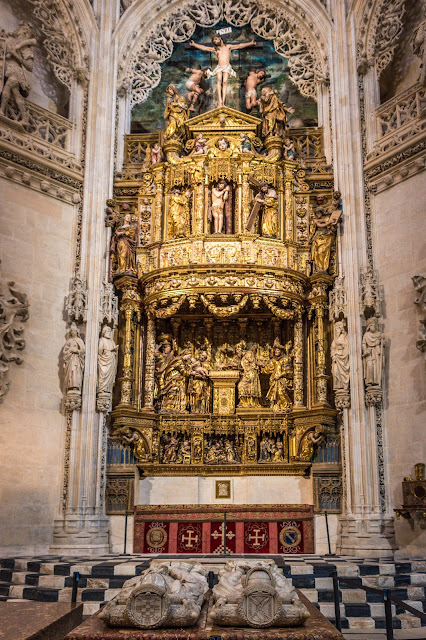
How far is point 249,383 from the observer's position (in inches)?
595

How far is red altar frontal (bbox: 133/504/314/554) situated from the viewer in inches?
521

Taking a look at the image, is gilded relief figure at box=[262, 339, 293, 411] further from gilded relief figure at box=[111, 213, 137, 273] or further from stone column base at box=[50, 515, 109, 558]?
stone column base at box=[50, 515, 109, 558]

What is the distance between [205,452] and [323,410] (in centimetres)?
261

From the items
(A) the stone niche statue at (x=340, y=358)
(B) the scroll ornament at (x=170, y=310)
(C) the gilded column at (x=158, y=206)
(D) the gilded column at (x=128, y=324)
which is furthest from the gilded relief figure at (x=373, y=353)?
(C) the gilded column at (x=158, y=206)

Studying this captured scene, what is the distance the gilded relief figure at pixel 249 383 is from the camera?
15.0 meters

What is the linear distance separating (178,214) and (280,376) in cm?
405

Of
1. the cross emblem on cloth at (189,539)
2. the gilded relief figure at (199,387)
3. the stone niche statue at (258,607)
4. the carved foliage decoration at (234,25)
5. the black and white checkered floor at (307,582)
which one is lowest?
the black and white checkered floor at (307,582)

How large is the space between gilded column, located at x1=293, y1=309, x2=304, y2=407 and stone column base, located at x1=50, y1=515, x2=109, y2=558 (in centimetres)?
457

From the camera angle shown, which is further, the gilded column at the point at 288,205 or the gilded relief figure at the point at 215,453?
the gilded column at the point at 288,205

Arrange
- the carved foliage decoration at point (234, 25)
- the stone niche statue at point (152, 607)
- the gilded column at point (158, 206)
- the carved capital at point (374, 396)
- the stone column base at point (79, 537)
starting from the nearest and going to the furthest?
the stone niche statue at point (152, 607)
the stone column base at point (79, 537)
the carved capital at point (374, 396)
the gilded column at point (158, 206)
the carved foliage decoration at point (234, 25)

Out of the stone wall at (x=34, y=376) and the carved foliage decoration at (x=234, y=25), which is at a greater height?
the carved foliage decoration at (x=234, y=25)

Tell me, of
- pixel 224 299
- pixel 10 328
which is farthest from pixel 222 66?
pixel 10 328

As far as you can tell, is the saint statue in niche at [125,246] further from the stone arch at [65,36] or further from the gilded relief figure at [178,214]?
the stone arch at [65,36]

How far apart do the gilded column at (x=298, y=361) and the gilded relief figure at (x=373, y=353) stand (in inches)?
63.2
